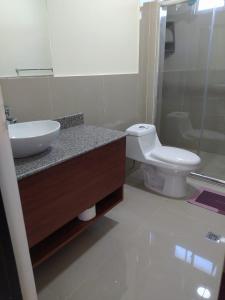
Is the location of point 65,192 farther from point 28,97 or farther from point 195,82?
point 195,82

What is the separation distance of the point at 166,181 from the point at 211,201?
0.45m

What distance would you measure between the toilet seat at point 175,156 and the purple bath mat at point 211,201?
0.40m

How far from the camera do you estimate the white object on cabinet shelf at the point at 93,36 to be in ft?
5.14

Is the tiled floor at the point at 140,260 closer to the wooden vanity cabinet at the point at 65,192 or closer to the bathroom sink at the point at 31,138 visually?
the wooden vanity cabinet at the point at 65,192

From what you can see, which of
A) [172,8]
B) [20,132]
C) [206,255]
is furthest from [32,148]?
[172,8]

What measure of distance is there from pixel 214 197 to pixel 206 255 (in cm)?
80

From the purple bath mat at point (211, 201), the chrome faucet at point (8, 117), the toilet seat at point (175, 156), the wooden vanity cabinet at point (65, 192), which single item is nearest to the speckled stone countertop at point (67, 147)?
the wooden vanity cabinet at point (65, 192)

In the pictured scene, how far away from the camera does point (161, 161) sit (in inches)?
81.0

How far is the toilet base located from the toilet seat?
0.39ft

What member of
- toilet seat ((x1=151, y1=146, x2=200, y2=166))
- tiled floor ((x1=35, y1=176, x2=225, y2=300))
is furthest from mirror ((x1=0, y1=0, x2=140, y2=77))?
tiled floor ((x1=35, y1=176, x2=225, y2=300))

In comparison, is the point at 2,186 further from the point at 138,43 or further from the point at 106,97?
the point at 138,43

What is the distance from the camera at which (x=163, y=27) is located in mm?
2377

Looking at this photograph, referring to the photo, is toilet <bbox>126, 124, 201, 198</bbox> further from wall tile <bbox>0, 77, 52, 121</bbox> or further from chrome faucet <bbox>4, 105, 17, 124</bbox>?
chrome faucet <bbox>4, 105, 17, 124</bbox>

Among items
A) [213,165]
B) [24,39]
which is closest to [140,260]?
[24,39]
